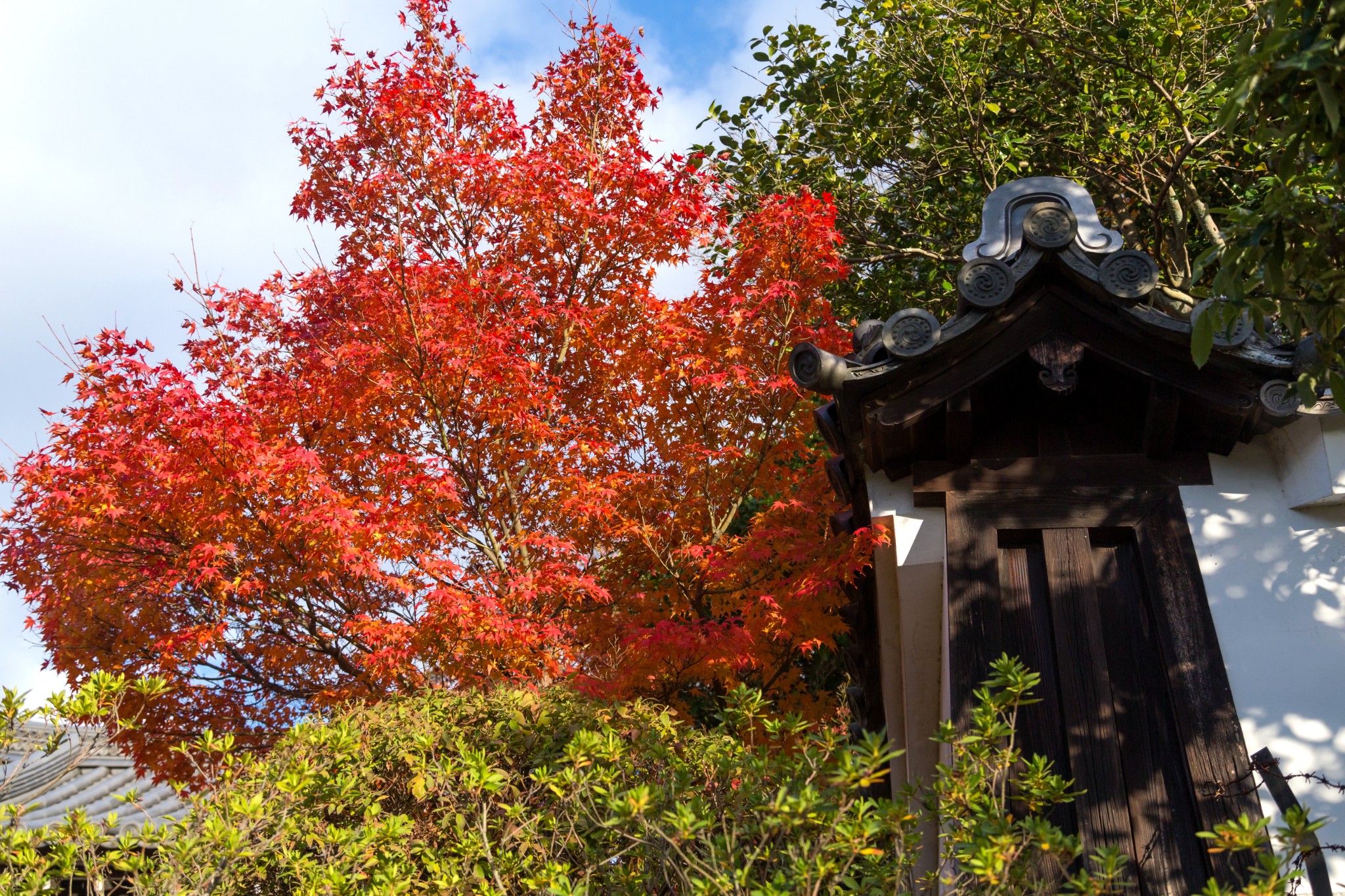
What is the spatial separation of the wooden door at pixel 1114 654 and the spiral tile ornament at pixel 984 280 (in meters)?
0.97

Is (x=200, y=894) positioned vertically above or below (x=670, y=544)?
below

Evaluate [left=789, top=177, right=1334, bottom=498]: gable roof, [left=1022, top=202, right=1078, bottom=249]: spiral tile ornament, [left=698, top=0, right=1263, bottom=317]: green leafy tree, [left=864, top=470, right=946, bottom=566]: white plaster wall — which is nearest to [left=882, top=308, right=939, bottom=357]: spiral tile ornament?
[left=789, top=177, right=1334, bottom=498]: gable roof

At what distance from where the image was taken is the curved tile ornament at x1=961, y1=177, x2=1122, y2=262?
15.9ft

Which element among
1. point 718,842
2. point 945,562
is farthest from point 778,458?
point 718,842

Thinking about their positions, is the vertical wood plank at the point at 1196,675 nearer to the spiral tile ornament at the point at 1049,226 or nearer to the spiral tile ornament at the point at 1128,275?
the spiral tile ornament at the point at 1128,275

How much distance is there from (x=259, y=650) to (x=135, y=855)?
17.8ft

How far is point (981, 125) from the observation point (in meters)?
12.2

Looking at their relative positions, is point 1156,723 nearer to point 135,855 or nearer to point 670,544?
point 135,855

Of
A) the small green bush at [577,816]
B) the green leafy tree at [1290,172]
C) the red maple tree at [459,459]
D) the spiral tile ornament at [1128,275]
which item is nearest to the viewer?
the green leafy tree at [1290,172]

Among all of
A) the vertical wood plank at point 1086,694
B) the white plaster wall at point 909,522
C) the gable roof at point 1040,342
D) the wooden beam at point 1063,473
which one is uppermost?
the gable roof at point 1040,342

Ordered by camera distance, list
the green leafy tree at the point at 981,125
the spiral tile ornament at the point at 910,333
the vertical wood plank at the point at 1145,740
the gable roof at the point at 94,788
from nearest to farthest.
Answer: the vertical wood plank at the point at 1145,740
the spiral tile ornament at the point at 910,333
the green leafy tree at the point at 981,125
the gable roof at the point at 94,788

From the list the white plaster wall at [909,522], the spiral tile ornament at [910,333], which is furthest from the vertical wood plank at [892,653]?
the spiral tile ornament at [910,333]

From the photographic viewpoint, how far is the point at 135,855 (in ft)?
12.3

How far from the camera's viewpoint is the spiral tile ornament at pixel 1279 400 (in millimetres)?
4418
